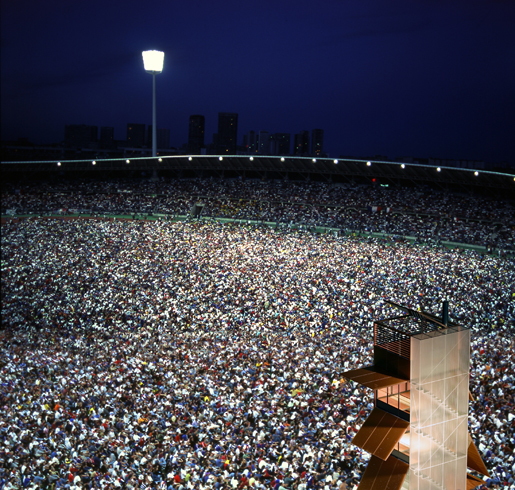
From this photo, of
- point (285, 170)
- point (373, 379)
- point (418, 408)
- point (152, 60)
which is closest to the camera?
point (418, 408)

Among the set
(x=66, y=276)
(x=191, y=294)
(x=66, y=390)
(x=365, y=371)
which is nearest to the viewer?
(x=365, y=371)

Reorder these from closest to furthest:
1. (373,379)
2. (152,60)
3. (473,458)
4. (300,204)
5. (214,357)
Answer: (373,379) → (473,458) → (214,357) → (300,204) → (152,60)

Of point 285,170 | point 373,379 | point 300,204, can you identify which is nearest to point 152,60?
point 285,170

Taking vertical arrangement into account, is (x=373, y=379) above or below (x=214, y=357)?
above

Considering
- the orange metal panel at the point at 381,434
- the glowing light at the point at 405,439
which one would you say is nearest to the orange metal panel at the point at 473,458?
the glowing light at the point at 405,439

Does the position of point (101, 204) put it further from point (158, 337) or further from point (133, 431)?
point (133, 431)

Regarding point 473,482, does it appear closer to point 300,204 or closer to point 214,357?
point 214,357

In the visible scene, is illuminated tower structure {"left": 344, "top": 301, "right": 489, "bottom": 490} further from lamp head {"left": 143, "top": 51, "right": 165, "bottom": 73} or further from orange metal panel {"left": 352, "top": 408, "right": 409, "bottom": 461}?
lamp head {"left": 143, "top": 51, "right": 165, "bottom": 73}

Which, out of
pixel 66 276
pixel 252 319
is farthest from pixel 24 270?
pixel 252 319

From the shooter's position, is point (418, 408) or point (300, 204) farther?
point (300, 204)
